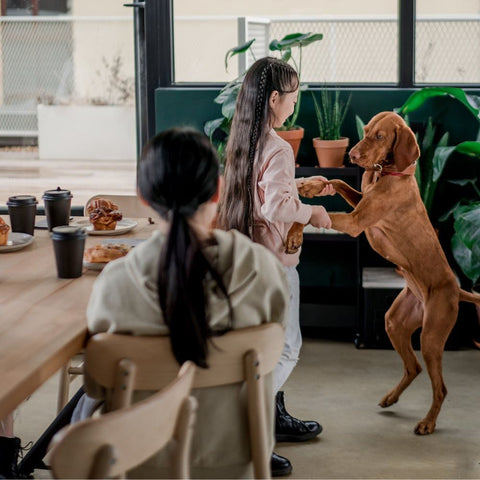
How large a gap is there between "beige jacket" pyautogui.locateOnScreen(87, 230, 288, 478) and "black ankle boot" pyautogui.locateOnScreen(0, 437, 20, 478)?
0.63m

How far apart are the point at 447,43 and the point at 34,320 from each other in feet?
10.4

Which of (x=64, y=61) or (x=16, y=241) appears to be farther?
(x=64, y=61)

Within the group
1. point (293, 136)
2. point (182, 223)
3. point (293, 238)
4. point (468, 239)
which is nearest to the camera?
point (182, 223)

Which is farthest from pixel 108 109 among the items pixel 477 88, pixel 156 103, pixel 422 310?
pixel 422 310

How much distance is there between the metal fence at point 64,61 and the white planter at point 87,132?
5 cm

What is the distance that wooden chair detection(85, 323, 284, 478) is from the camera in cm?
164

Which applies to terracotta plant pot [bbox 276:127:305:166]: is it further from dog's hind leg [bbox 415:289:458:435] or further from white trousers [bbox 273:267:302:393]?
white trousers [bbox 273:267:302:393]

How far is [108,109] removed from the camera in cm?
476

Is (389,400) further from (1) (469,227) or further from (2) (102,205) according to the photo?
(2) (102,205)

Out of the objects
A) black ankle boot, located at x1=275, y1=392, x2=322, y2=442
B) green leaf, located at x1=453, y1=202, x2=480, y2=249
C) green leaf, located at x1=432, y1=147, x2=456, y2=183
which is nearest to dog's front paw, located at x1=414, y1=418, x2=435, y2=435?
black ankle boot, located at x1=275, y1=392, x2=322, y2=442

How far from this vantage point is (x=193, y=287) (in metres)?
1.65

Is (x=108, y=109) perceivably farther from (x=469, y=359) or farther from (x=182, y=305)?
(x=182, y=305)

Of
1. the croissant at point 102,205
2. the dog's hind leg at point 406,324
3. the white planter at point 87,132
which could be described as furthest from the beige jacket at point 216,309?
the white planter at point 87,132

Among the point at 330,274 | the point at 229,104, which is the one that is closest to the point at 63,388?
the point at 229,104
